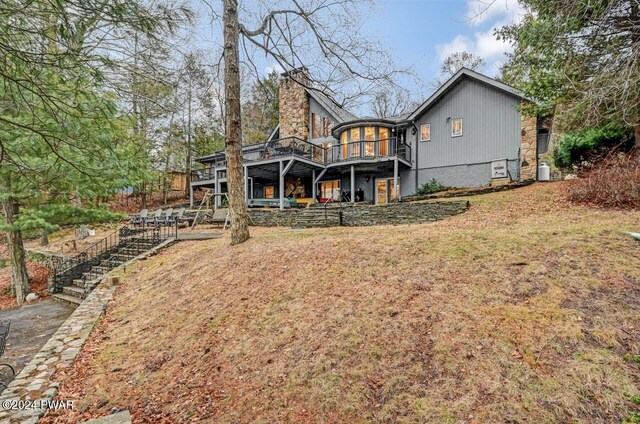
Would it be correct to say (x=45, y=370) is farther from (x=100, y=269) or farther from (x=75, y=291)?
(x=100, y=269)

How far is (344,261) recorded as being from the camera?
588 centimetres

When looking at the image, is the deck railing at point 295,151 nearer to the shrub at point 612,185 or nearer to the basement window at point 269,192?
the basement window at point 269,192

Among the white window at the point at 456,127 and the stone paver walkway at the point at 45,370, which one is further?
the white window at the point at 456,127

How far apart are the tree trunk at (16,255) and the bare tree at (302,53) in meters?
7.67

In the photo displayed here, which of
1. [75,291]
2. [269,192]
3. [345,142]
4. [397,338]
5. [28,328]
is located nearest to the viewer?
[397,338]

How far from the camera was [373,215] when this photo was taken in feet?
38.5

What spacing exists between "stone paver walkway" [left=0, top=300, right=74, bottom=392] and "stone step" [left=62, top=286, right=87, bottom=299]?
406 millimetres

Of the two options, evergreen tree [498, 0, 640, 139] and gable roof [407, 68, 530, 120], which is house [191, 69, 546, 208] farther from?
evergreen tree [498, 0, 640, 139]

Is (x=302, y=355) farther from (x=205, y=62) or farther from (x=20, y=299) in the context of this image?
(x=20, y=299)

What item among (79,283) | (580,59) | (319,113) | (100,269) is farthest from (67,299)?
(319,113)

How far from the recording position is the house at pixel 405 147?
48.1ft

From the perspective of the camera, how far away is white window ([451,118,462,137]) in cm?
1602

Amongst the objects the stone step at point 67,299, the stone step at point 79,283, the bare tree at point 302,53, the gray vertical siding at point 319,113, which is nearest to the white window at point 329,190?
the gray vertical siding at point 319,113

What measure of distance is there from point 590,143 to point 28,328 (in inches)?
739
